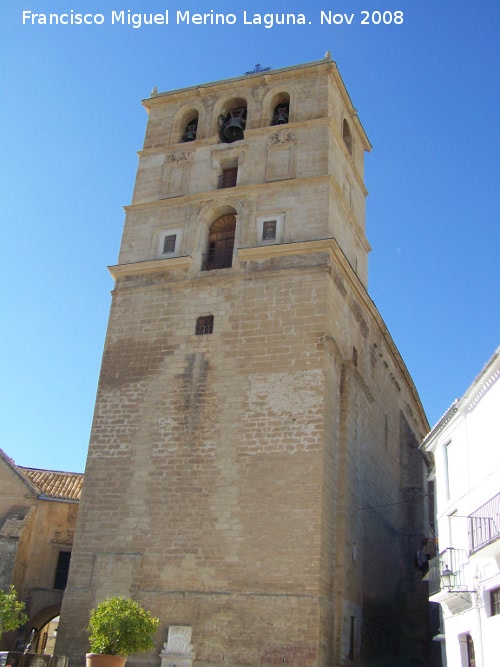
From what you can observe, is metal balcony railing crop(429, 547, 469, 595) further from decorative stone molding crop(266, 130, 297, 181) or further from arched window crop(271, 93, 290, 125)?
arched window crop(271, 93, 290, 125)

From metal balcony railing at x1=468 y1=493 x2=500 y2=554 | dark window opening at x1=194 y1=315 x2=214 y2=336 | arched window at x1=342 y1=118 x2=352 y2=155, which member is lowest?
metal balcony railing at x1=468 y1=493 x2=500 y2=554

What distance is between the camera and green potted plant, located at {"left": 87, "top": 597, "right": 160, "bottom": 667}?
13.0 m

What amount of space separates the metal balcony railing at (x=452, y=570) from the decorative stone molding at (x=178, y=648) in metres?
5.07

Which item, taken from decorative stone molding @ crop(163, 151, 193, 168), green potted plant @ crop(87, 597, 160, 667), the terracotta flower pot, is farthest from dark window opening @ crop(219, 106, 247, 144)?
the terracotta flower pot

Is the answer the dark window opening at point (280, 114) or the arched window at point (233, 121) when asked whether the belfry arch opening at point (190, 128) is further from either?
the dark window opening at point (280, 114)

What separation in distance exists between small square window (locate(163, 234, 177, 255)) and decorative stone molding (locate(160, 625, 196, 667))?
9474 millimetres

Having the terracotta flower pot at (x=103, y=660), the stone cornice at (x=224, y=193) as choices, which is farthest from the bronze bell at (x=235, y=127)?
the terracotta flower pot at (x=103, y=660)

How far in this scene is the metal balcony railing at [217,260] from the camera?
19453 millimetres

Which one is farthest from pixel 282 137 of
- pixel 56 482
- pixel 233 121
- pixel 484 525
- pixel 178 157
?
pixel 484 525

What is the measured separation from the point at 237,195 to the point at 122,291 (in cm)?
399

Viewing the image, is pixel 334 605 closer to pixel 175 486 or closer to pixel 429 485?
pixel 175 486

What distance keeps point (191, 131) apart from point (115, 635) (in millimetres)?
14954

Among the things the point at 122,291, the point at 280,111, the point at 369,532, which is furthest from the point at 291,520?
the point at 280,111

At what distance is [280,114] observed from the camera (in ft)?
72.0
